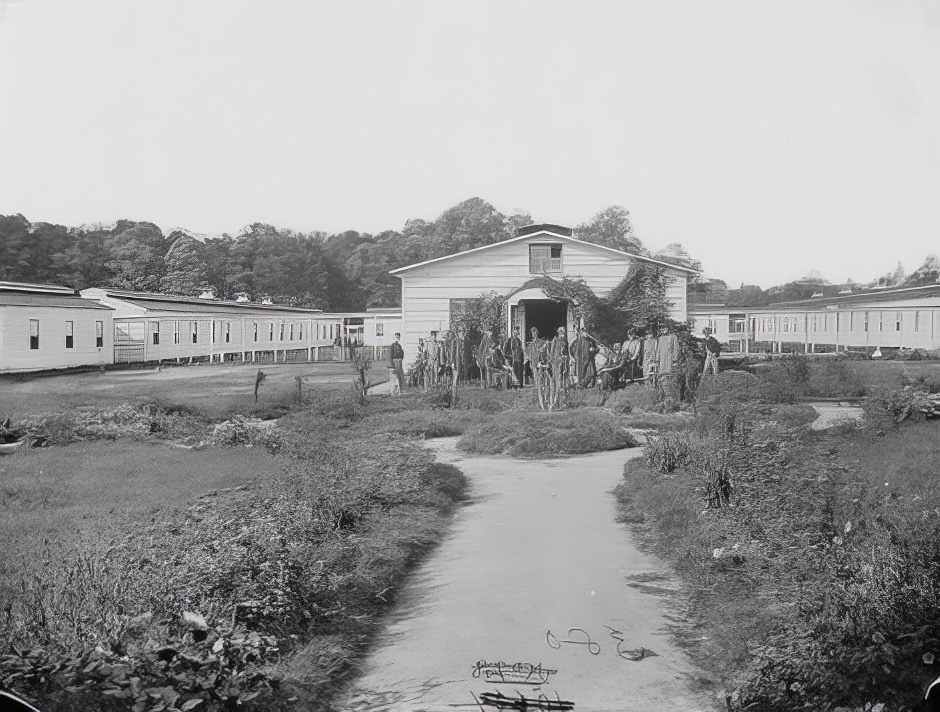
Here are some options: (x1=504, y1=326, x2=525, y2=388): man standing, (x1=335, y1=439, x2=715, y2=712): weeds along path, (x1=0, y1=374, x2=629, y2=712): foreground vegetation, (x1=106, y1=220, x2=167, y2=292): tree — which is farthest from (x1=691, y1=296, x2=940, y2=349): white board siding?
(x1=106, y1=220, x2=167, y2=292): tree

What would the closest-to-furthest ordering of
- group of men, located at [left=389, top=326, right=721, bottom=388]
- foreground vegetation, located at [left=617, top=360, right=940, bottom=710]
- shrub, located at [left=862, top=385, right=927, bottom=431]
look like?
foreground vegetation, located at [left=617, top=360, right=940, bottom=710], shrub, located at [left=862, top=385, right=927, bottom=431], group of men, located at [left=389, top=326, right=721, bottom=388]

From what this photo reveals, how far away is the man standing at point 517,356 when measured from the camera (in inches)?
179

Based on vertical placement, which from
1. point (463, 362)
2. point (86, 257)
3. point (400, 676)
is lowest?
point (400, 676)

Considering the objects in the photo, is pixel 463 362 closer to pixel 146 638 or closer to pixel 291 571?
pixel 291 571

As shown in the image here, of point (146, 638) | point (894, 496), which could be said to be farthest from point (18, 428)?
point (894, 496)

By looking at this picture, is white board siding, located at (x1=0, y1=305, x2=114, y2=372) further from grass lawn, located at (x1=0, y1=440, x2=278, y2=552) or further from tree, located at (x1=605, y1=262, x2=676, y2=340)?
tree, located at (x1=605, y1=262, x2=676, y2=340)

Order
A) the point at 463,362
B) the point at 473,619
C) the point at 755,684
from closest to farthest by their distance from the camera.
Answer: the point at 755,684, the point at 473,619, the point at 463,362

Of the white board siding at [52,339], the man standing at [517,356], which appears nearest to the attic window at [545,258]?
the man standing at [517,356]

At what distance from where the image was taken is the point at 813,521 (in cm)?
405

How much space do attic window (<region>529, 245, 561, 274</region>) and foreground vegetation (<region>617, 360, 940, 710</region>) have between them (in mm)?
1234

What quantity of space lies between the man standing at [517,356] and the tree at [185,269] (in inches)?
67.6

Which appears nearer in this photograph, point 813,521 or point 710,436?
point 813,521

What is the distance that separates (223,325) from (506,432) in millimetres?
1686

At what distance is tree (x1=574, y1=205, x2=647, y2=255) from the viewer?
14.2 feet
